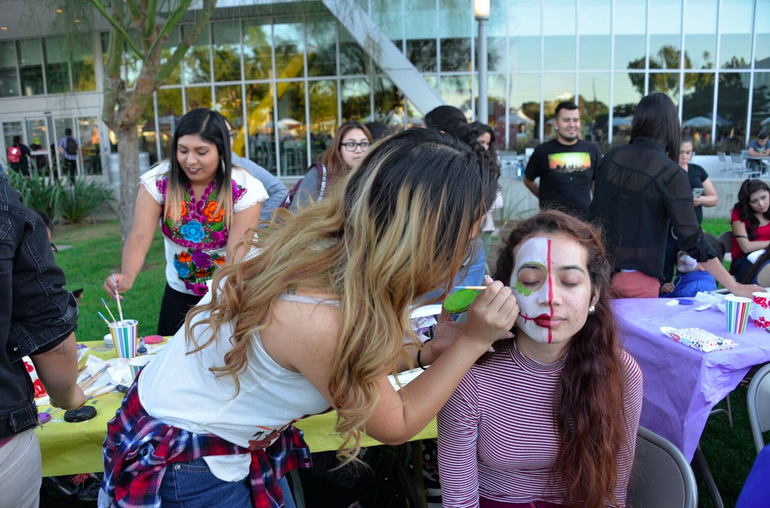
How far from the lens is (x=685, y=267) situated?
3895mm

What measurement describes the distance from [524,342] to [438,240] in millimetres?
731

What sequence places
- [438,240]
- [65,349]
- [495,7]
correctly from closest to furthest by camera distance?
[438,240] < [65,349] < [495,7]

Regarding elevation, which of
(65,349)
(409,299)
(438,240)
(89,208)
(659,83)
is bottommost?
(89,208)

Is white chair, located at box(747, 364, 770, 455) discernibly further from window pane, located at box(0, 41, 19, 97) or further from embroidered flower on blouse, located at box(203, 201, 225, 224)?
window pane, located at box(0, 41, 19, 97)

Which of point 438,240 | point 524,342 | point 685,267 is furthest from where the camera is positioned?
point 685,267

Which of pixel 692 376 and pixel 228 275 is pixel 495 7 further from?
pixel 228 275

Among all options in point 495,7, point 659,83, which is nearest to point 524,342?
point 495,7

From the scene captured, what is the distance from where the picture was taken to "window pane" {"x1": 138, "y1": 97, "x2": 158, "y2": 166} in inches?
552

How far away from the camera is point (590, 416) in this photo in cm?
157

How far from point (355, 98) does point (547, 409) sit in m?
12.3

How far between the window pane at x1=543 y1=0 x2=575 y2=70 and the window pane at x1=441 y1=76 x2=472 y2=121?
1777 mm

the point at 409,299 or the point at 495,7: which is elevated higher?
the point at 495,7

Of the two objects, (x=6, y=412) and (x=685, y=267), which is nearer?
(x=6, y=412)

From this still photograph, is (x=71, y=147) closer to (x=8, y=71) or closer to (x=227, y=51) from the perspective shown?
(x=8, y=71)
